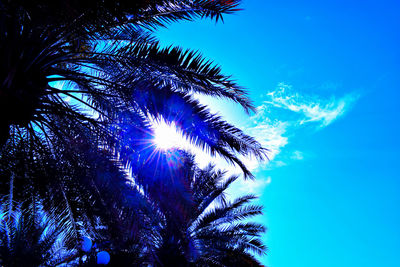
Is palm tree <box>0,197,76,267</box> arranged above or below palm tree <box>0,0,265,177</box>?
below

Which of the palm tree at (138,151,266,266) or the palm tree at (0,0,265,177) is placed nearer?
the palm tree at (0,0,265,177)

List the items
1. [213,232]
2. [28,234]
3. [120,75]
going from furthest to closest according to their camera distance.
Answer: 1. [213,232]
2. [28,234]
3. [120,75]

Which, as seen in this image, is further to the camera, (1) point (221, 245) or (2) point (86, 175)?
(1) point (221, 245)

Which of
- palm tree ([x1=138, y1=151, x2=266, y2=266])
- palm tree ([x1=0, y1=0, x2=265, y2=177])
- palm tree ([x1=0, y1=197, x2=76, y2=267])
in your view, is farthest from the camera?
palm tree ([x1=138, y1=151, x2=266, y2=266])

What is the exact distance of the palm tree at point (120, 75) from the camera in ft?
12.7

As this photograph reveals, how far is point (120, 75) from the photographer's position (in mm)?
4926

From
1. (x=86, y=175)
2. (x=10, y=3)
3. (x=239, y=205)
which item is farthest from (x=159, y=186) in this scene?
(x=239, y=205)

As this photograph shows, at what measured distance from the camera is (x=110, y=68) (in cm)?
507

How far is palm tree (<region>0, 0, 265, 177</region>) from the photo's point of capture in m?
3.87

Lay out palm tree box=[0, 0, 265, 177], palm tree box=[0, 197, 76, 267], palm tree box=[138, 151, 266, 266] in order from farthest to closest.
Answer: palm tree box=[138, 151, 266, 266]
palm tree box=[0, 197, 76, 267]
palm tree box=[0, 0, 265, 177]

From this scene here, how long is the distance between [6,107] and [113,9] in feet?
7.18

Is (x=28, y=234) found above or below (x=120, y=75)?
below

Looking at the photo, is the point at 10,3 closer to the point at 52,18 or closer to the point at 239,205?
the point at 52,18

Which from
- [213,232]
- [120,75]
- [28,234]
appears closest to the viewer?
[120,75]
